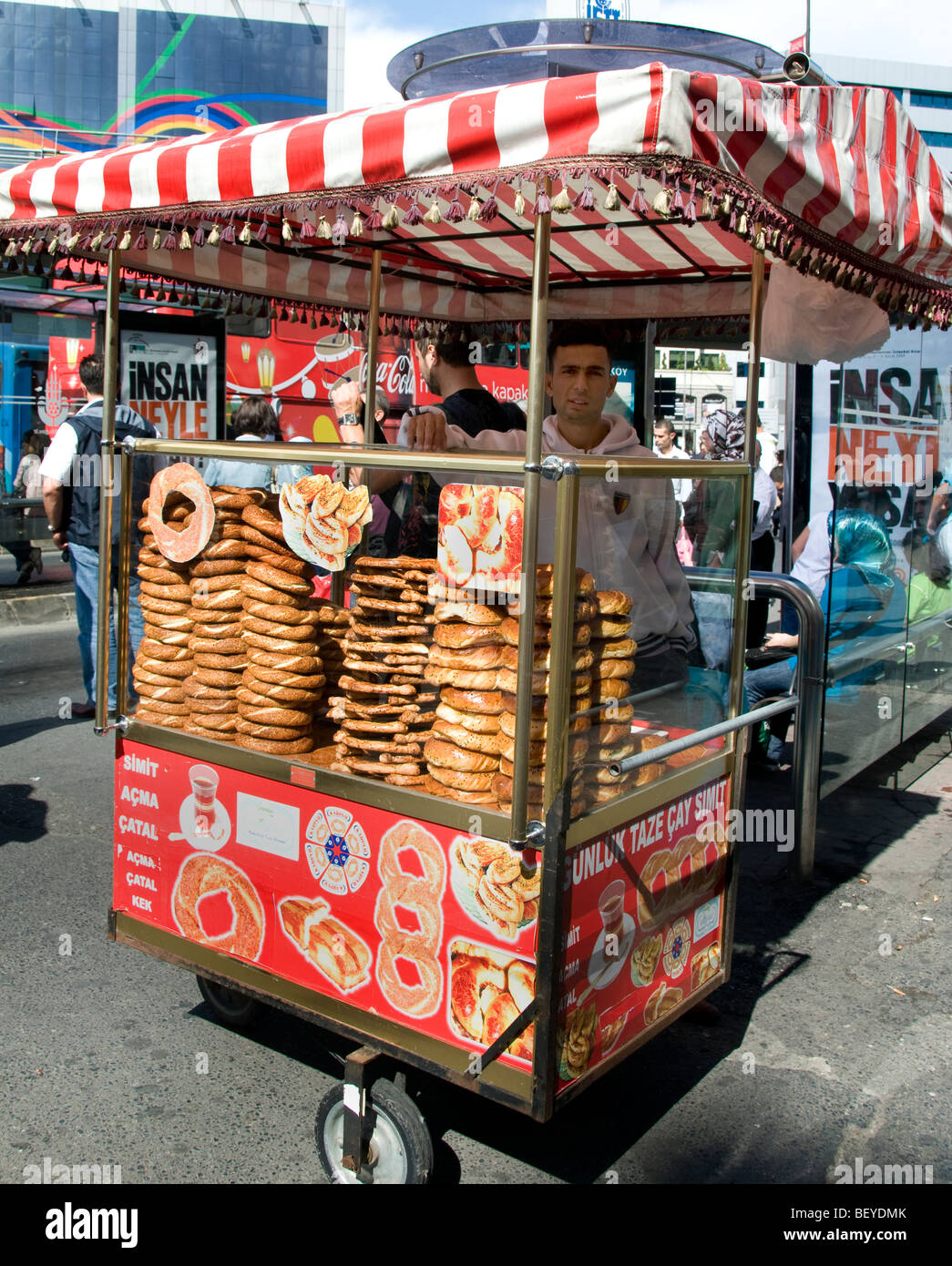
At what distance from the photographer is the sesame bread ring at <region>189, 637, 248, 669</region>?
306 centimetres

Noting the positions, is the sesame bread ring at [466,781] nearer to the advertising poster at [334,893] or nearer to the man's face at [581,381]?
the advertising poster at [334,893]

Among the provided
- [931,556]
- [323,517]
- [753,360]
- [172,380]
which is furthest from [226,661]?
[172,380]

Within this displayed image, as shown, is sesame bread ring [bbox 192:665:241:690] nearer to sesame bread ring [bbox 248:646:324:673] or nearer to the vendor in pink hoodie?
sesame bread ring [bbox 248:646:324:673]

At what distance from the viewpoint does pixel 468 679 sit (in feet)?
8.59

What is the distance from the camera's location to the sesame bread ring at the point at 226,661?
3.07 metres

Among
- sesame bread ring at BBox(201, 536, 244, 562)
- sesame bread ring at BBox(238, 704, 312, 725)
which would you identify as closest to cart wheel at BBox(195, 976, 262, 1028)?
sesame bread ring at BBox(238, 704, 312, 725)

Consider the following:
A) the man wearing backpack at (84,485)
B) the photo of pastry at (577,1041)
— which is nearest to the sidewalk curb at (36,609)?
the man wearing backpack at (84,485)

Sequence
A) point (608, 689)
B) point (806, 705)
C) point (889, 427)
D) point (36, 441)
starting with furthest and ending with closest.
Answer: point (36, 441) < point (889, 427) < point (806, 705) < point (608, 689)

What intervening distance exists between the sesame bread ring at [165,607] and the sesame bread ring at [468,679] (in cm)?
88

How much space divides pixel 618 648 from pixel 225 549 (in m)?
1.14

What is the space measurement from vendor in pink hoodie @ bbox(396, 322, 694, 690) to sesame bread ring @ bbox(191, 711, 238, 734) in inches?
39.6

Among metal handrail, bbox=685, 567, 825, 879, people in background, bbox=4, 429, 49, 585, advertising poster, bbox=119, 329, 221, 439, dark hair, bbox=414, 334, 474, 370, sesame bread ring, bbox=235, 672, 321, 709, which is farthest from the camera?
people in background, bbox=4, 429, 49, 585

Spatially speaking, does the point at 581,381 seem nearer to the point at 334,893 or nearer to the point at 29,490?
the point at 334,893
